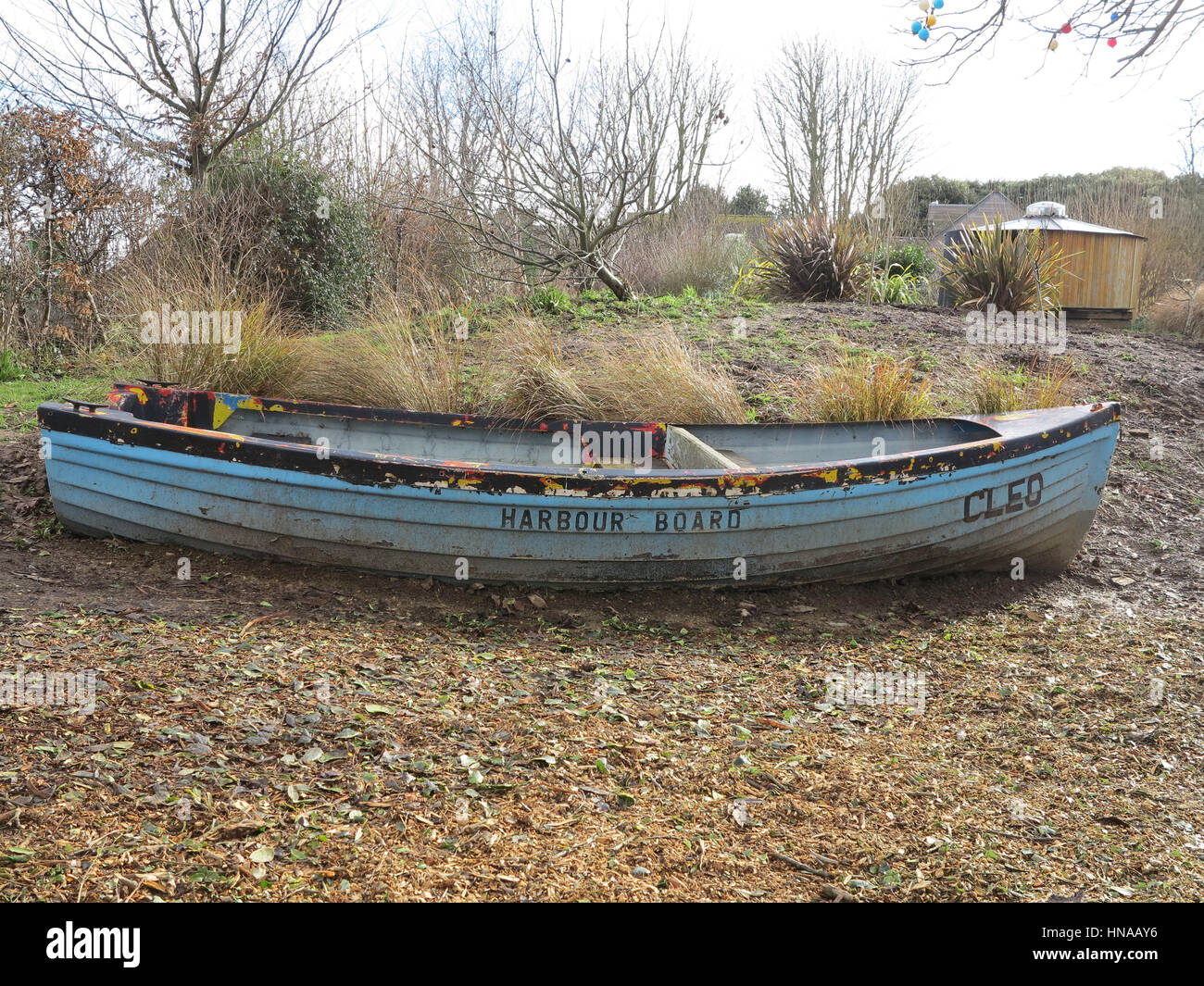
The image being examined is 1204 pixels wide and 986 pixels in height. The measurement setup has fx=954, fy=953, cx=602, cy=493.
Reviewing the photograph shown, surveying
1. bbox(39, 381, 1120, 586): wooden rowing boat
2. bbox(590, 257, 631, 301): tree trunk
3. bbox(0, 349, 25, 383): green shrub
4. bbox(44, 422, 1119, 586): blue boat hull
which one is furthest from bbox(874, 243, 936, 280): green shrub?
bbox(0, 349, 25, 383): green shrub

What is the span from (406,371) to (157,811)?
14.3ft

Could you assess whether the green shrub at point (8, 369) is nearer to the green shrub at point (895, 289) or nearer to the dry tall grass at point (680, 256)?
the dry tall grass at point (680, 256)

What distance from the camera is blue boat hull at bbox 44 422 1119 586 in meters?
4.30

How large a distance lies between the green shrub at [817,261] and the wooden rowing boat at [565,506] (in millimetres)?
7248

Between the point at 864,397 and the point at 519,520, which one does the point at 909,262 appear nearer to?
the point at 864,397

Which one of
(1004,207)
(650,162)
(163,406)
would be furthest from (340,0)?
(1004,207)

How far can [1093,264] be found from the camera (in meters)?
13.0

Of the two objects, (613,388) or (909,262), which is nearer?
(613,388)

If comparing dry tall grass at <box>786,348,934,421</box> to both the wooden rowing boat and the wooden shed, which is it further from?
the wooden shed

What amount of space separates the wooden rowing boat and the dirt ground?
0.50 feet

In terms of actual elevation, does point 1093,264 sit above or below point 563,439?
above

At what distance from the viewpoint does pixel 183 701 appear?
3.04m

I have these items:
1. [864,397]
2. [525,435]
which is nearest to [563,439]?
[525,435]

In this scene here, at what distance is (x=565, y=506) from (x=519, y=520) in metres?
0.22
